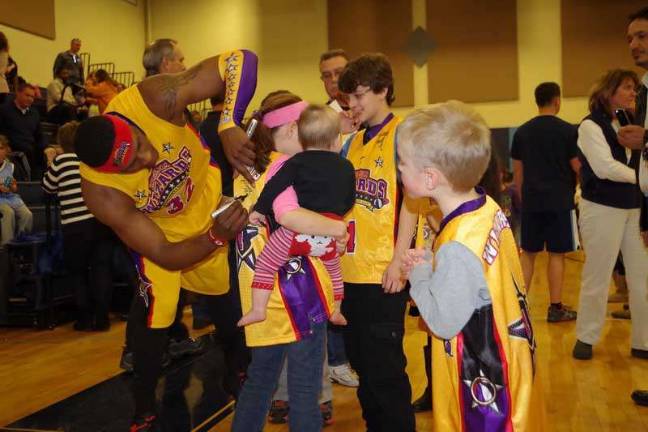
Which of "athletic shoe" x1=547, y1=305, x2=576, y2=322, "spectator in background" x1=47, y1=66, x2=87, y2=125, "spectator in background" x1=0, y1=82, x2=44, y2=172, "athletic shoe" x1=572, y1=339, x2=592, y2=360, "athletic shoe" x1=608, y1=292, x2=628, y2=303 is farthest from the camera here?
"spectator in background" x1=47, y1=66, x2=87, y2=125

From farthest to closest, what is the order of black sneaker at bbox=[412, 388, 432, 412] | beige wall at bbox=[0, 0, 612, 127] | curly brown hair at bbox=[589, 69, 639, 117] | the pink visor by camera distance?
beige wall at bbox=[0, 0, 612, 127] < curly brown hair at bbox=[589, 69, 639, 117] < black sneaker at bbox=[412, 388, 432, 412] < the pink visor

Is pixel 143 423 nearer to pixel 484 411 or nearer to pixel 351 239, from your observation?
pixel 351 239

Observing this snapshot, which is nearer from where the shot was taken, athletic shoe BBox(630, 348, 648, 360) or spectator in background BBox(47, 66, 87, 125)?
athletic shoe BBox(630, 348, 648, 360)

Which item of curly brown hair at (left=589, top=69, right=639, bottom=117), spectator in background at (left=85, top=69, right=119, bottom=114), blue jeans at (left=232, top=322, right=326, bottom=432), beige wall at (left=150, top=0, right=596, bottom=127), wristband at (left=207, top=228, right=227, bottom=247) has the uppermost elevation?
beige wall at (left=150, top=0, right=596, bottom=127)

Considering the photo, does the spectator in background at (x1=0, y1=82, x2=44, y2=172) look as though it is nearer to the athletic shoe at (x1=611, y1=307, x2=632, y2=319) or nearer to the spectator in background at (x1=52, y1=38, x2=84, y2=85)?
the spectator in background at (x1=52, y1=38, x2=84, y2=85)

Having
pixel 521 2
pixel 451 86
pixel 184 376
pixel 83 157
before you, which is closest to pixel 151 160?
pixel 83 157

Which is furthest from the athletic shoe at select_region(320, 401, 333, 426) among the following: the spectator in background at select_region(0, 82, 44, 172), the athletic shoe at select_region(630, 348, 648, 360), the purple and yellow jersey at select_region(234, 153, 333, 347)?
the spectator in background at select_region(0, 82, 44, 172)

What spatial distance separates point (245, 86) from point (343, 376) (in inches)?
75.2


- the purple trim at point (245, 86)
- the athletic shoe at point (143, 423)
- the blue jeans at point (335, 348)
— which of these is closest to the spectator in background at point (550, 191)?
the blue jeans at point (335, 348)

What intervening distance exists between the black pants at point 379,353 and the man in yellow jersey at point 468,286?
0.68m

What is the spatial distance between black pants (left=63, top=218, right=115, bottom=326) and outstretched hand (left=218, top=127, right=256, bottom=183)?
139 inches

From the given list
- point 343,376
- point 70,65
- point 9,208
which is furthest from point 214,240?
point 70,65

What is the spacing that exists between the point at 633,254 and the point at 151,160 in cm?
286

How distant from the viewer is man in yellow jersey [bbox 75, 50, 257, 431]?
2.28m
